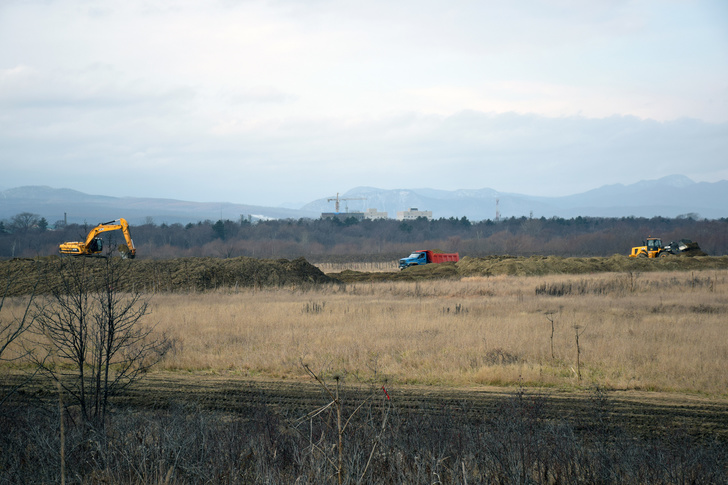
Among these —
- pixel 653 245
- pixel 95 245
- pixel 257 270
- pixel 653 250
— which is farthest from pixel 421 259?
pixel 95 245

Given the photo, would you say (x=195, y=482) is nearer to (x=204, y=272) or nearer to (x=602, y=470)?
(x=602, y=470)

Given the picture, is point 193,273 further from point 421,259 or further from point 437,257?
point 437,257

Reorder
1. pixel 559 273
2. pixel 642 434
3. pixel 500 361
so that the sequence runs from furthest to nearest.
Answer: pixel 559 273
pixel 500 361
pixel 642 434

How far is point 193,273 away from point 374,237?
296 ft

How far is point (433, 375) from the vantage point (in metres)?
11.8

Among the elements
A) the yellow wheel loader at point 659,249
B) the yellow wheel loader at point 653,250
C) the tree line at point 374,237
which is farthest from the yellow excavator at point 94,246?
the tree line at point 374,237

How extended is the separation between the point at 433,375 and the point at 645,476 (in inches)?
261

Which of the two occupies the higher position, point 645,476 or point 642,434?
point 645,476

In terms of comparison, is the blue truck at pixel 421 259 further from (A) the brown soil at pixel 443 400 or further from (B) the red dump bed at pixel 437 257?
(A) the brown soil at pixel 443 400

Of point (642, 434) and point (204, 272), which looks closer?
point (642, 434)

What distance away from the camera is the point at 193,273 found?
3359 centimetres

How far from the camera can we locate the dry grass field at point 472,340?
455 inches

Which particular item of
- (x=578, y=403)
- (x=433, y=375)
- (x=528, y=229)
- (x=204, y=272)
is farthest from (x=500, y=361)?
(x=528, y=229)

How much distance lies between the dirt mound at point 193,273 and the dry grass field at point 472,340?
30.5 feet
